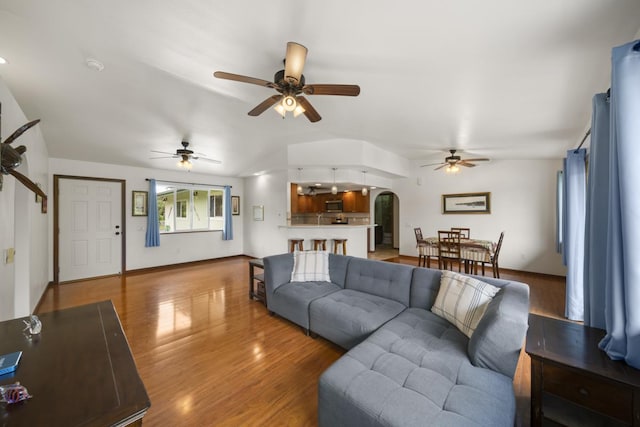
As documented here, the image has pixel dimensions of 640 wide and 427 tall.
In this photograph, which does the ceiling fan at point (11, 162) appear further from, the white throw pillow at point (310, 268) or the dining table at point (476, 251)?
the dining table at point (476, 251)

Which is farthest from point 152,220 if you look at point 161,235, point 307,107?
point 307,107

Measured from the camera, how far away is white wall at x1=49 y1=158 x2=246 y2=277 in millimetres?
5094

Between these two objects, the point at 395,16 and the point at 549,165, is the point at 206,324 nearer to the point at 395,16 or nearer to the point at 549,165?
the point at 395,16

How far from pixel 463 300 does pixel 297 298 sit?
64.4 inches

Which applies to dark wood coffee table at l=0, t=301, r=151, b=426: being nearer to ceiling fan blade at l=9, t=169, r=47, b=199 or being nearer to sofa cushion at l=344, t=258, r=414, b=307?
ceiling fan blade at l=9, t=169, r=47, b=199

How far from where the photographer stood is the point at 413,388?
1326 millimetres

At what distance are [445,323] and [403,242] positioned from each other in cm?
537

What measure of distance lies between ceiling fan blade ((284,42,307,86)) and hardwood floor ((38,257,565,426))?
97.8 inches

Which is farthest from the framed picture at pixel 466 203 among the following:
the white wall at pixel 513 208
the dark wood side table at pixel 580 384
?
the dark wood side table at pixel 580 384

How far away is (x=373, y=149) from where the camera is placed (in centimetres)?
538

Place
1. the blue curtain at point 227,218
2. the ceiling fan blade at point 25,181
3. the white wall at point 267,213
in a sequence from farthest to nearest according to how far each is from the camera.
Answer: the blue curtain at point 227,218
the white wall at point 267,213
the ceiling fan blade at point 25,181

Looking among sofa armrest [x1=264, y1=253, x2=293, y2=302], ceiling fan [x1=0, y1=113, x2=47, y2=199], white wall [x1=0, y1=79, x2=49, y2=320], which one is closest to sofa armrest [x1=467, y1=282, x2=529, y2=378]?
sofa armrest [x1=264, y1=253, x2=293, y2=302]

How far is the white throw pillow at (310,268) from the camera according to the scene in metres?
3.22

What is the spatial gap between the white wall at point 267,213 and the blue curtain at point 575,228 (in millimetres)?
4902
